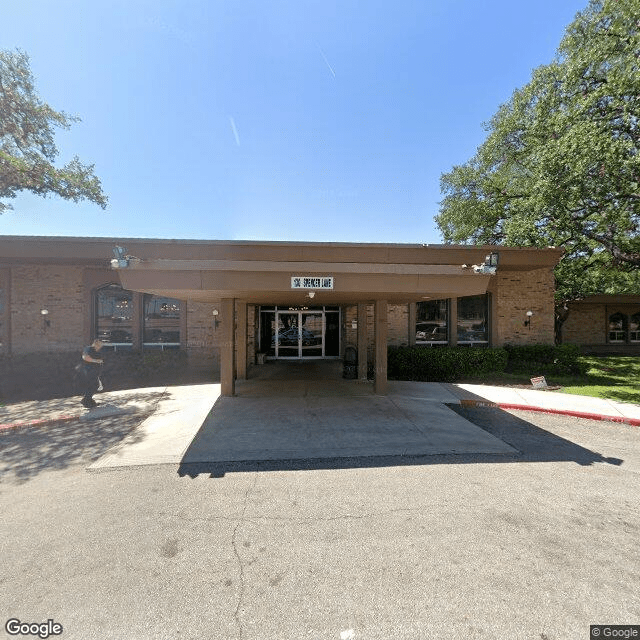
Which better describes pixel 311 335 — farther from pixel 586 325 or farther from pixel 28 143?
pixel 586 325

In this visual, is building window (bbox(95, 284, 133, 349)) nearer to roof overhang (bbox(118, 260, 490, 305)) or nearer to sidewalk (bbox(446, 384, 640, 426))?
roof overhang (bbox(118, 260, 490, 305))

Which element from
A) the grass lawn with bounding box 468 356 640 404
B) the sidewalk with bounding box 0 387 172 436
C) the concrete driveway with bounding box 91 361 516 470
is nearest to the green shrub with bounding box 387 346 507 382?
the grass lawn with bounding box 468 356 640 404

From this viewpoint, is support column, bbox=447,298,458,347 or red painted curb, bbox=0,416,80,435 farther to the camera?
support column, bbox=447,298,458,347

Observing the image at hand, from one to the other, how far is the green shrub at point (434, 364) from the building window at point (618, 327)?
19.3 meters

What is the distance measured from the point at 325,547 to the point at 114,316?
13.7m

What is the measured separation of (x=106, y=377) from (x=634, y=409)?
53.0 ft

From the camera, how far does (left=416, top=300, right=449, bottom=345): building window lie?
14195 mm

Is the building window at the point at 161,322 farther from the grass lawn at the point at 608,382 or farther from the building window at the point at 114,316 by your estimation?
the grass lawn at the point at 608,382

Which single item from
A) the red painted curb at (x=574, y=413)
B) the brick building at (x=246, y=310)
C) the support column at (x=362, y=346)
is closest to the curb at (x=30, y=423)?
the brick building at (x=246, y=310)

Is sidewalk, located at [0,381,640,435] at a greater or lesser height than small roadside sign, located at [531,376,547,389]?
lesser

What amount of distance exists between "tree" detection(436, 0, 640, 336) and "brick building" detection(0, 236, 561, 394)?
2350 mm

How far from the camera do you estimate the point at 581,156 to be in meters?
11.3

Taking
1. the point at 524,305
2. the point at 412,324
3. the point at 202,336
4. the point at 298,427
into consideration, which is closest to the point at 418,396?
the point at 298,427

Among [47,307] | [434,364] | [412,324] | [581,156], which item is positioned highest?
[581,156]
